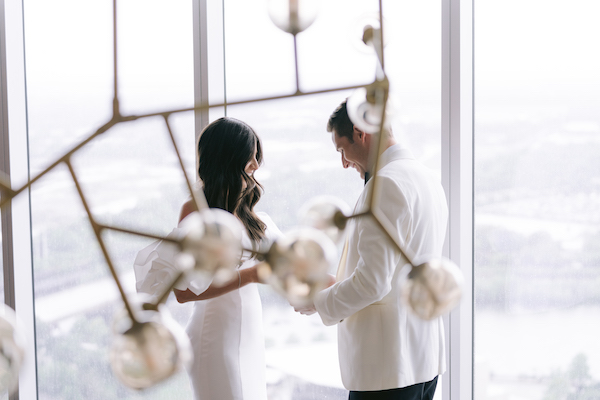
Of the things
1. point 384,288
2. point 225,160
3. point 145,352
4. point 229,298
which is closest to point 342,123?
point 225,160

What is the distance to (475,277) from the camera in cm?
212

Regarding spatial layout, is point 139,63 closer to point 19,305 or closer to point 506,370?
point 19,305

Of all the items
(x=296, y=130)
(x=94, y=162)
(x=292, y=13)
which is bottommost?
(x=94, y=162)

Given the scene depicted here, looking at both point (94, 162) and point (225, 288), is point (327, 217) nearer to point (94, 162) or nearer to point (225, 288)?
point (225, 288)

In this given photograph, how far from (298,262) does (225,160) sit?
113 cm

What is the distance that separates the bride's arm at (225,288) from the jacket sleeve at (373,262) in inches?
8.6

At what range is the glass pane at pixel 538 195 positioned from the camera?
200cm

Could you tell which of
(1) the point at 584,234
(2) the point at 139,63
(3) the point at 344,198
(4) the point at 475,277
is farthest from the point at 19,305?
(1) the point at 584,234

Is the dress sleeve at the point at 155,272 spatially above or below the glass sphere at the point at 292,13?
below

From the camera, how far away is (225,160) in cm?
158

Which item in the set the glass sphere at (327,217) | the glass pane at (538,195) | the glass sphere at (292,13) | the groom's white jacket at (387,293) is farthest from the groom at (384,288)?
the glass sphere at (292,13)

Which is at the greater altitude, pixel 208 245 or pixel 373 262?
pixel 208 245

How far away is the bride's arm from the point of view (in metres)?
1.57

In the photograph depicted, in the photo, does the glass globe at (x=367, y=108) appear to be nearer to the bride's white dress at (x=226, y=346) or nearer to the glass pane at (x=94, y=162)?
the bride's white dress at (x=226, y=346)
